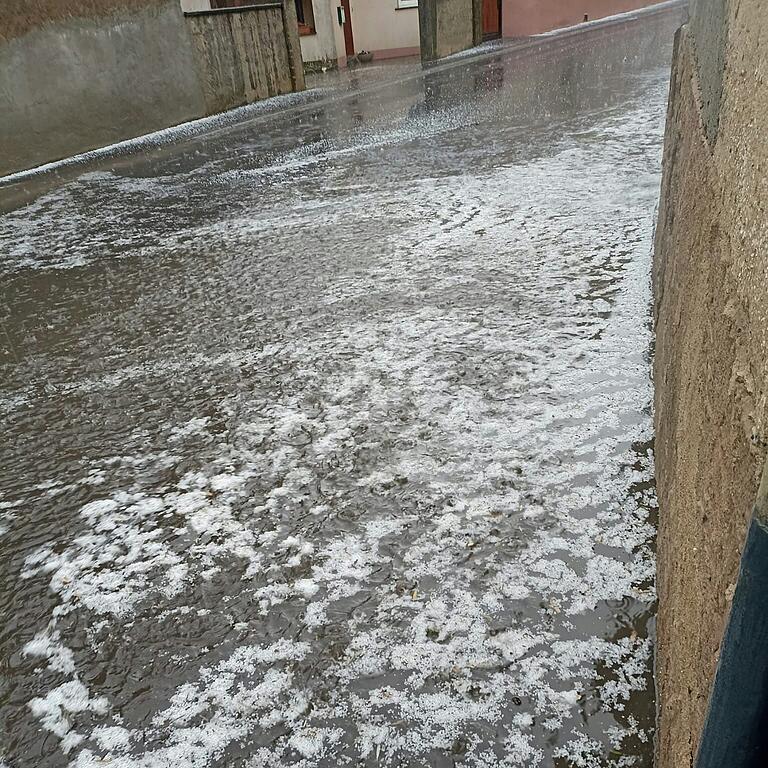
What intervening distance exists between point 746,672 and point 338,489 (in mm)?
1436

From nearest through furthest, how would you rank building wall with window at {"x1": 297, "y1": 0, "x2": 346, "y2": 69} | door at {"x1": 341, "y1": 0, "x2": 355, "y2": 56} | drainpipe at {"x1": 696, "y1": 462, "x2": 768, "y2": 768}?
drainpipe at {"x1": 696, "y1": 462, "x2": 768, "y2": 768} < building wall with window at {"x1": 297, "y1": 0, "x2": 346, "y2": 69} < door at {"x1": 341, "y1": 0, "x2": 355, "y2": 56}

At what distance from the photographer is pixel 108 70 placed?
7.78m

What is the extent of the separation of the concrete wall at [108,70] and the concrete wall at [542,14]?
7.91m

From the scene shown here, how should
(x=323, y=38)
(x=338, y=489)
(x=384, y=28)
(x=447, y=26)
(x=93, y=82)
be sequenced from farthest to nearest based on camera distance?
(x=384, y=28)
(x=323, y=38)
(x=447, y=26)
(x=93, y=82)
(x=338, y=489)

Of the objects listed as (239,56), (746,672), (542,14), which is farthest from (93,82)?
(542,14)

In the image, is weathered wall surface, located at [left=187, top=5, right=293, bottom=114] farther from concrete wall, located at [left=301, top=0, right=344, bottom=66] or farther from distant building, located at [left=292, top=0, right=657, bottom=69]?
distant building, located at [left=292, top=0, right=657, bottom=69]

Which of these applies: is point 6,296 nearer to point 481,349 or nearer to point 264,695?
point 481,349

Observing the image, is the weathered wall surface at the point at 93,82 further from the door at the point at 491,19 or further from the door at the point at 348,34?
the door at the point at 491,19

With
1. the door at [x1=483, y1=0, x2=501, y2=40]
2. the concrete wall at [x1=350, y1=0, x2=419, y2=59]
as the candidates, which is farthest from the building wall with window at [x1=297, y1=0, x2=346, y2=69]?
the door at [x1=483, y1=0, x2=501, y2=40]

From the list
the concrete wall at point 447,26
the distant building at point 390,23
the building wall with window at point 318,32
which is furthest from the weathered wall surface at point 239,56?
the distant building at point 390,23

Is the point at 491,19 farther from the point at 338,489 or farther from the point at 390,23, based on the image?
the point at 338,489

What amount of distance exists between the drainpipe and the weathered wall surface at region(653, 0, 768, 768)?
0.12 meters

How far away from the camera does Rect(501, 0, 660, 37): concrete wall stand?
624 inches

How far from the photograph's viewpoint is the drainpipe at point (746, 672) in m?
0.56
